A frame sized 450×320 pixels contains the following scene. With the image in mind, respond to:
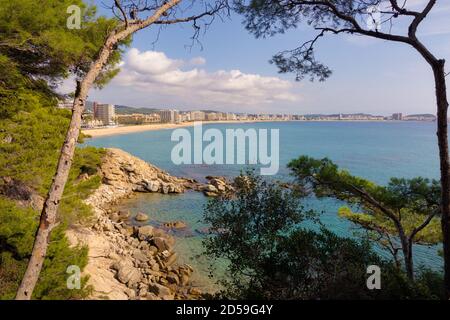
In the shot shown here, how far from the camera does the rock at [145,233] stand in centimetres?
1568

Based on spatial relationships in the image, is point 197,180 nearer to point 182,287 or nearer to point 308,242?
point 182,287

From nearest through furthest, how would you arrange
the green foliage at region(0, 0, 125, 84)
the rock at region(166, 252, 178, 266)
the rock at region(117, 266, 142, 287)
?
the green foliage at region(0, 0, 125, 84), the rock at region(117, 266, 142, 287), the rock at region(166, 252, 178, 266)

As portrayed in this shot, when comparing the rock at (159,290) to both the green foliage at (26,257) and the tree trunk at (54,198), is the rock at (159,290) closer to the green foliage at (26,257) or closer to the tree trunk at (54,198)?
the green foliage at (26,257)

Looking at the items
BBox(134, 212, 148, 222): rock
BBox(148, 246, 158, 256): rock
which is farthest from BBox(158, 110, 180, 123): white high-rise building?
BBox(148, 246, 158, 256): rock

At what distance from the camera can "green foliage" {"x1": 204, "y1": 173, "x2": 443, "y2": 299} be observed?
18.5ft

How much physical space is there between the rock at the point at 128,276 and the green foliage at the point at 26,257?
11.0 feet

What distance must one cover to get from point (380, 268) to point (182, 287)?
7.49 meters

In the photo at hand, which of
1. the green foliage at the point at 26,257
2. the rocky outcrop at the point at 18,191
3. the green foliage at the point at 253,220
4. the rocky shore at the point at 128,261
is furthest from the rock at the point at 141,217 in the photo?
the green foliage at the point at 253,220

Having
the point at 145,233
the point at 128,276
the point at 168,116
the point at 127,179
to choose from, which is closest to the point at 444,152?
the point at 128,276

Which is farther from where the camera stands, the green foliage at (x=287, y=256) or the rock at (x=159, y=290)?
the rock at (x=159, y=290)

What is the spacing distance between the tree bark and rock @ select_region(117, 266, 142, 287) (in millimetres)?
8017

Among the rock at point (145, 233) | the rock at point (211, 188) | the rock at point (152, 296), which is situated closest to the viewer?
the rock at point (152, 296)

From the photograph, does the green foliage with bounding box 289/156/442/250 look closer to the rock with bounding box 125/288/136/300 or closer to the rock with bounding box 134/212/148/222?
the rock with bounding box 125/288/136/300
